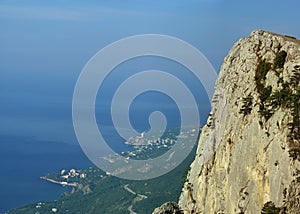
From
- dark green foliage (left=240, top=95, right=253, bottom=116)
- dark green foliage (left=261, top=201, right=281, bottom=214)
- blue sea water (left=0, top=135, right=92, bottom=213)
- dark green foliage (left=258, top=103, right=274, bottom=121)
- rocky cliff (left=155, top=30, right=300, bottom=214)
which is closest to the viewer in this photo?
dark green foliage (left=261, top=201, right=281, bottom=214)

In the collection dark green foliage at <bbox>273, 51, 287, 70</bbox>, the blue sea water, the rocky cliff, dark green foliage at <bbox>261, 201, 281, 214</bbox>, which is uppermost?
the blue sea water

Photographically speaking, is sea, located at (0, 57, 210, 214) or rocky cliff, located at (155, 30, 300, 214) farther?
sea, located at (0, 57, 210, 214)

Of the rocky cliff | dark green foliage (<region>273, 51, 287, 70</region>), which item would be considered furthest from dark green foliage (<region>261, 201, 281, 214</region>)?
dark green foliage (<region>273, 51, 287, 70</region>)

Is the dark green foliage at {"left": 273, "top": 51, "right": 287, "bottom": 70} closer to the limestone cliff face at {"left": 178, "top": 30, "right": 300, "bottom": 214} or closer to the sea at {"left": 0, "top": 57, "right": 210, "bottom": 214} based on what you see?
the limestone cliff face at {"left": 178, "top": 30, "right": 300, "bottom": 214}

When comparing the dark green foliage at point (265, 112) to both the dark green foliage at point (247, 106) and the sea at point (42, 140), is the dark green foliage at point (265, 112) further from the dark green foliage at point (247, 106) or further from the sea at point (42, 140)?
the sea at point (42, 140)

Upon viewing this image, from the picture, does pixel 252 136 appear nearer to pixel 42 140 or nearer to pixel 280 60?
pixel 280 60

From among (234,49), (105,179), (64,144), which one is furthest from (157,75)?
(64,144)
